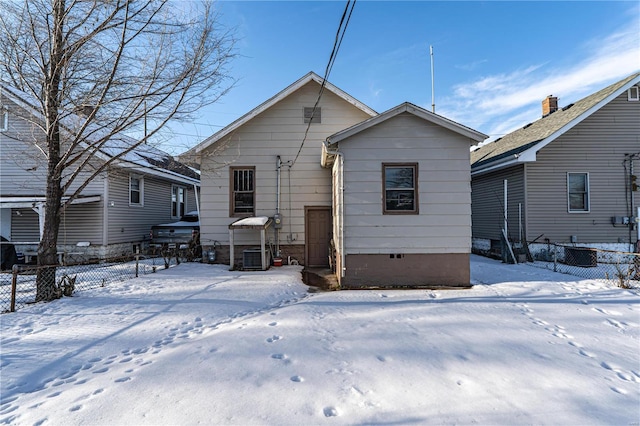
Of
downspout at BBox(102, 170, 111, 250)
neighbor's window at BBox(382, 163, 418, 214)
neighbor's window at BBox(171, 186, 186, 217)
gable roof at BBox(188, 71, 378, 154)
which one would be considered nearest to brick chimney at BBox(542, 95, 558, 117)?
gable roof at BBox(188, 71, 378, 154)

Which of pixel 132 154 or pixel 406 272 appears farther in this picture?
pixel 132 154

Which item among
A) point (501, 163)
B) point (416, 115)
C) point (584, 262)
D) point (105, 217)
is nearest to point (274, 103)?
point (416, 115)

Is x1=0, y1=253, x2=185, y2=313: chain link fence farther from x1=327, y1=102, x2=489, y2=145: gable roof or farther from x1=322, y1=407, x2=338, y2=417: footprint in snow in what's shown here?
x1=327, y1=102, x2=489, y2=145: gable roof

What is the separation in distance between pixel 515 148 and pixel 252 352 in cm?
1354

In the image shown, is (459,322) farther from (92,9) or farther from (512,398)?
(92,9)

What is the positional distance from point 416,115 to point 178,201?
15135mm

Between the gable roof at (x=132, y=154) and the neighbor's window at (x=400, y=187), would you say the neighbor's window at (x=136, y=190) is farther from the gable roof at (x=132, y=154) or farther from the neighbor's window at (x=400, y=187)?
the neighbor's window at (x=400, y=187)

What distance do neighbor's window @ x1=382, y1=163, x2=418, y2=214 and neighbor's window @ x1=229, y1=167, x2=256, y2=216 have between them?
5.34m

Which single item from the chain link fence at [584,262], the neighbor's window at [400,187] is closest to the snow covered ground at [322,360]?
the neighbor's window at [400,187]

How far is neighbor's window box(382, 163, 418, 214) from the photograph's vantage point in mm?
7837

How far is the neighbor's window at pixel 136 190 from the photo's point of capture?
45.1 feet

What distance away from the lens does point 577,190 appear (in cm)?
1176

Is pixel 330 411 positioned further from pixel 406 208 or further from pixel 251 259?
pixel 251 259

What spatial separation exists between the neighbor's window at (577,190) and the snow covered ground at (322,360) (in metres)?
6.42
